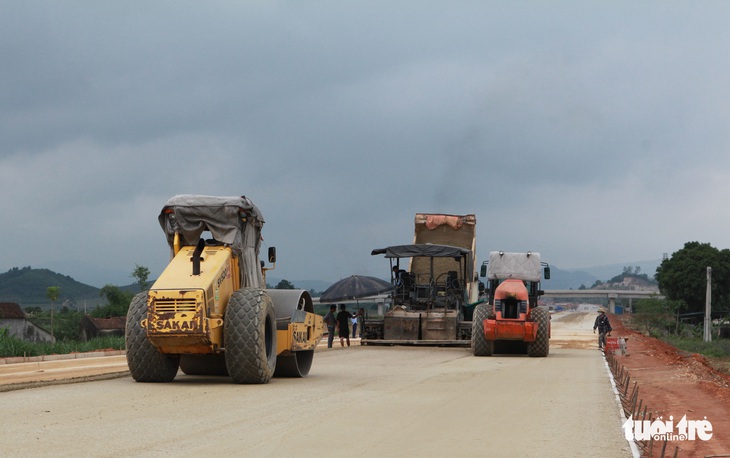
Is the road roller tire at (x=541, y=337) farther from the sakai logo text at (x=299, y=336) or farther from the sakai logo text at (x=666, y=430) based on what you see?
the sakai logo text at (x=666, y=430)

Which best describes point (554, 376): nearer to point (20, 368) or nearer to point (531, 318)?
point (531, 318)

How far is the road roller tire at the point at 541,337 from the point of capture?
2705 cm

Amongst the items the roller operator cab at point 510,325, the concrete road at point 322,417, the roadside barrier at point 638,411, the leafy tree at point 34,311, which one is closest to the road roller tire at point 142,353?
the concrete road at point 322,417

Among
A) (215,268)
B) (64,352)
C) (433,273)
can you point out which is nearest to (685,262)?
(433,273)

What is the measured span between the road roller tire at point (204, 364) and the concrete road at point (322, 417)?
20 cm

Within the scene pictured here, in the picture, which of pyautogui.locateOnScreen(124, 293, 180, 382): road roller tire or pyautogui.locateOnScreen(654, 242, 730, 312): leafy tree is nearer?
pyautogui.locateOnScreen(124, 293, 180, 382): road roller tire

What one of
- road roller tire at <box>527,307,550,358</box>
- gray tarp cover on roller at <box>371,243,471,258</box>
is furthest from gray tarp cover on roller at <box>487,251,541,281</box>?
road roller tire at <box>527,307,550,358</box>

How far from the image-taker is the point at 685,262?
311 ft

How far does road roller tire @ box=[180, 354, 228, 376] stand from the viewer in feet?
56.1

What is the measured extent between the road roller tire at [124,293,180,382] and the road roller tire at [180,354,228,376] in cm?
134

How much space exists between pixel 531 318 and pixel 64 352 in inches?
534

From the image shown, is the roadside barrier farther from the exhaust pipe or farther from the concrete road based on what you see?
the exhaust pipe

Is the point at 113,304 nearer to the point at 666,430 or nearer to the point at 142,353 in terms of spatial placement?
the point at 142,353

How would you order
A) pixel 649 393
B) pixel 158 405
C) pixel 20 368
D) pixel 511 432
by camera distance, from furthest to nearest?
pixel 20 368 → pixel 649 393 → pixel 158 405 → pixel 511 432
